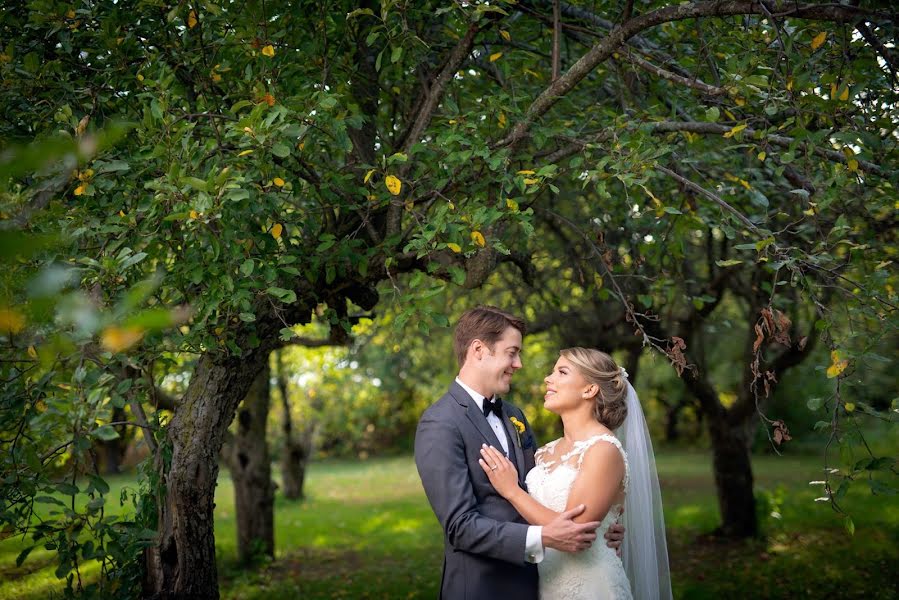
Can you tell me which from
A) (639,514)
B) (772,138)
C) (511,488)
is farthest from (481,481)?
(772,138)

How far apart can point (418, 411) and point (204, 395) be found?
797 inches

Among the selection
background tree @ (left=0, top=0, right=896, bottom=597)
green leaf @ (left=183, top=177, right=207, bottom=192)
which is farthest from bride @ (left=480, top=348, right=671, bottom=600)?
green leaf @ (left=183, top=177, right=207, bottom=192)

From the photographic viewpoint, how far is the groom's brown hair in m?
3.64

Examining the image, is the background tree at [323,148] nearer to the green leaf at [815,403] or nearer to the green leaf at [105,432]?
the green leaf at [815,403]

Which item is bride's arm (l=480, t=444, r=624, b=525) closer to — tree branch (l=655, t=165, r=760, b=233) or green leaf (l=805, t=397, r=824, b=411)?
green leaf (l=805, t=397, r=824, b=411)

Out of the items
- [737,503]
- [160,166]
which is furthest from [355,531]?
[160,166]

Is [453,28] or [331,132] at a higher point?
[453,28]

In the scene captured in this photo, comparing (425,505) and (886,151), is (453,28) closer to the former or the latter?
(886,151)

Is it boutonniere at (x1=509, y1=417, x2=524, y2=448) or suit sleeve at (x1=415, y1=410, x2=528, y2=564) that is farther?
boutonniere at (x1=509, y1=417, x2=524, y2=448)

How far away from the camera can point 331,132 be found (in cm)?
409

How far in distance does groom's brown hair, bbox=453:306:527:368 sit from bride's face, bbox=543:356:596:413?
278 mm

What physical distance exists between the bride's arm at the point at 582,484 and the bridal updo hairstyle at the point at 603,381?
0.85 ft

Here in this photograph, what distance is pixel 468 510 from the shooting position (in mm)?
3342

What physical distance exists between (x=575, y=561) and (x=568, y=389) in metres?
0.77
